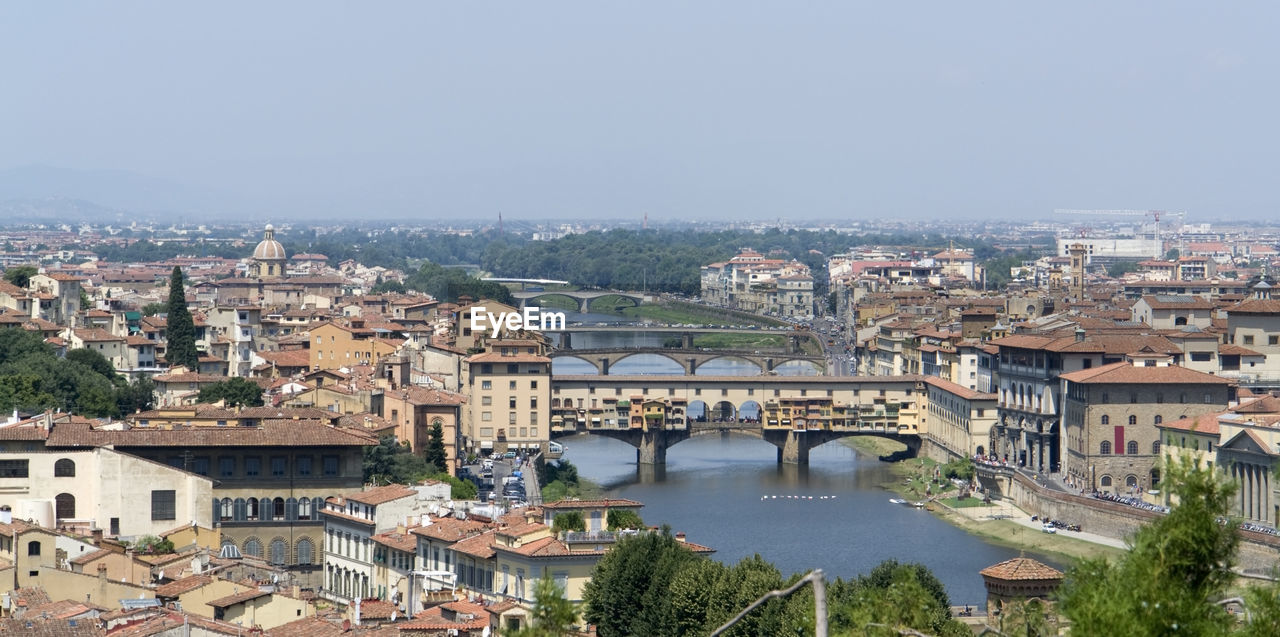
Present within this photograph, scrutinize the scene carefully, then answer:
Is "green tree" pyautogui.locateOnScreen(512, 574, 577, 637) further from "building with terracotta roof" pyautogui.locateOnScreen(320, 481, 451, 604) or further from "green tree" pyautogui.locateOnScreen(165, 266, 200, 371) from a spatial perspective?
"green tree" pyautogui.locateOnScreen(165, 266, 200, 371)

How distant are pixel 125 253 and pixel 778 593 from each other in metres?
149

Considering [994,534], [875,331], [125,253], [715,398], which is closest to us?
[994,534]

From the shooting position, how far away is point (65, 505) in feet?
99.1

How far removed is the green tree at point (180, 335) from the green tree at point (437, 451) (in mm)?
12009

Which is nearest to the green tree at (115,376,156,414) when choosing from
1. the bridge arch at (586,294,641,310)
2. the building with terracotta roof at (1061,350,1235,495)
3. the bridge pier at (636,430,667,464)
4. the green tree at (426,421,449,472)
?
the green tree at (426,421,449,472)

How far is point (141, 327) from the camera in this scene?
59281 mm

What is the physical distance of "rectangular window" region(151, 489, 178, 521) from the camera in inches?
1203

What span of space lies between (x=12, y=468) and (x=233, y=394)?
13936 mm

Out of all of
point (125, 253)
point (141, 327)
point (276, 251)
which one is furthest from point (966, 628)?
point (125, 253)

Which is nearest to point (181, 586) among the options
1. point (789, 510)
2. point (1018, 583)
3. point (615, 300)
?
point (1018, 583)

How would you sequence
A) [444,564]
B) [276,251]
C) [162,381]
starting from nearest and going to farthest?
1. [444,564]
2. [162,381]
3. [276,251]

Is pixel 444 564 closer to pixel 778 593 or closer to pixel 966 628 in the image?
pixel 966 628

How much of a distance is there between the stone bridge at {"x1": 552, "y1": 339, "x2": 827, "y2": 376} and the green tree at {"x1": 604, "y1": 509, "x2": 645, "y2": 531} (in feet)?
136

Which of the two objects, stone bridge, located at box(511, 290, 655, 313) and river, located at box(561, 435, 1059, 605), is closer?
river, located at box(561, 435, 1059, 605)
